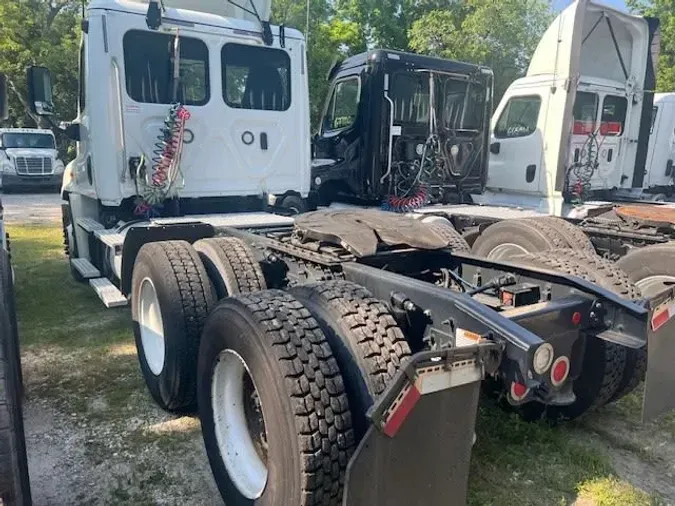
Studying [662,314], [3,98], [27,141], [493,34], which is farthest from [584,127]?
[27,141]

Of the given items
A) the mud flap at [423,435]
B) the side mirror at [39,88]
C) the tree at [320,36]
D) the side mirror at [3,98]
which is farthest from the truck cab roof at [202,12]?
the tree at [320,36]

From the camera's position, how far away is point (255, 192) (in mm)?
6270

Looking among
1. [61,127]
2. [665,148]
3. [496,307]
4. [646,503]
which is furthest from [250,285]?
[665,148]

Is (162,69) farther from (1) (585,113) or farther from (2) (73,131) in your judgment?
(1) (585,113)

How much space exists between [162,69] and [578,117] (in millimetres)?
5521

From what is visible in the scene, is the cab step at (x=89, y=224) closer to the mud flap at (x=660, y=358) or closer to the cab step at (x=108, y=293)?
the cab step at (x=108, y=293)

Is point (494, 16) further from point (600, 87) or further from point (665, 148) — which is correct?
point (600, 87)

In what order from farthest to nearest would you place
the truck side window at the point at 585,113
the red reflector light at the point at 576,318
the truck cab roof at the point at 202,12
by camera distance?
the truck side window at the point at 585,113 < the truck cab roof at the point at 202,12 < the red reflector light at the point at 576,318

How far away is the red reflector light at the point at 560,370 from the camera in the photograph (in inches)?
102

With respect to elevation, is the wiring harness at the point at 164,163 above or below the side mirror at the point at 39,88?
below

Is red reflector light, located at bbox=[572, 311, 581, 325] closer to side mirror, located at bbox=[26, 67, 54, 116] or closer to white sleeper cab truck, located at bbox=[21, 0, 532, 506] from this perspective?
white sleeper cab truck, located at bbox=[21, 0, 532, 506]

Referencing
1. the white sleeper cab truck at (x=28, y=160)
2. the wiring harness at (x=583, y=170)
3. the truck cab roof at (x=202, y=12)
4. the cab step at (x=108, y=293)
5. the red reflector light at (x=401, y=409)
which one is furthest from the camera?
the white sleeper cab truck at (x=28, y=160)

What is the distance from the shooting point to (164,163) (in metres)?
5.61

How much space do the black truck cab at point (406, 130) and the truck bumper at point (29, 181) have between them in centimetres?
1571
